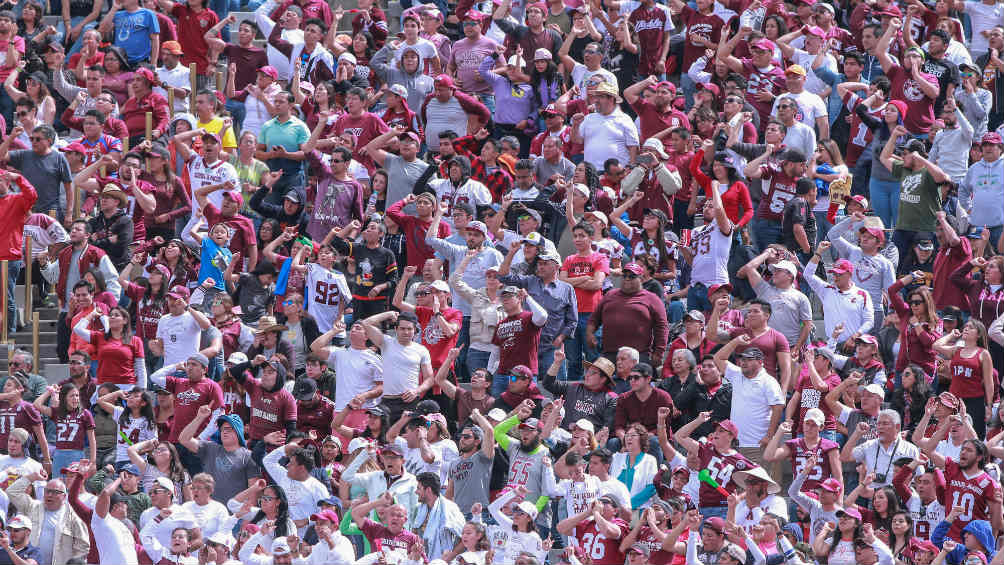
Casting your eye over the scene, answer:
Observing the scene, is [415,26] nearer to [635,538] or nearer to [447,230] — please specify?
[447,230]

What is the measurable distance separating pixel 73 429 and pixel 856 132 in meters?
9.44

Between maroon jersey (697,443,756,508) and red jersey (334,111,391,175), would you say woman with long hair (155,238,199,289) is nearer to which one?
red jersey (334,111,391,175)

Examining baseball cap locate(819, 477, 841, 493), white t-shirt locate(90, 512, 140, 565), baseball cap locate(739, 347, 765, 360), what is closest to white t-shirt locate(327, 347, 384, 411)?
white t-shirt locate(90, 512, 140, 565)

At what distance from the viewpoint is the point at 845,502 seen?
17.4 meters

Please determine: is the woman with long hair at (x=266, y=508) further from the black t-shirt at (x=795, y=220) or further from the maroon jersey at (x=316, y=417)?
the black t-shirt at (x=795, y=220)

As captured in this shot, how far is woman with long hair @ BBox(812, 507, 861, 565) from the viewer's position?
16609 millimetres

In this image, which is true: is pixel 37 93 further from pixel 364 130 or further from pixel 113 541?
pixel 113 541

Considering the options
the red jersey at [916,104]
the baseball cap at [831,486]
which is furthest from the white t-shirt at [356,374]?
the red jersey at [916,104]

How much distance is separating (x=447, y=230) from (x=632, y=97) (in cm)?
334

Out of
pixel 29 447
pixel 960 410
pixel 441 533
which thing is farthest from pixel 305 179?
pixel 960 410

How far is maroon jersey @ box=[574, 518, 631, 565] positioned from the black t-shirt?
502 cm

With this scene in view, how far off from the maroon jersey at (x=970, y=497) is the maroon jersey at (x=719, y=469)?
1748 millimetres

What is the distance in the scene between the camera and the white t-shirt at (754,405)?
60.1ft

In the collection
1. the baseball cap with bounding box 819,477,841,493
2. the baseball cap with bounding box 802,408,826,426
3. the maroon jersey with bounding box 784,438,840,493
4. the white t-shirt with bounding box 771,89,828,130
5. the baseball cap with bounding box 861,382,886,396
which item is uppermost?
the white t-shirt with bounding box 771,89,828,130
